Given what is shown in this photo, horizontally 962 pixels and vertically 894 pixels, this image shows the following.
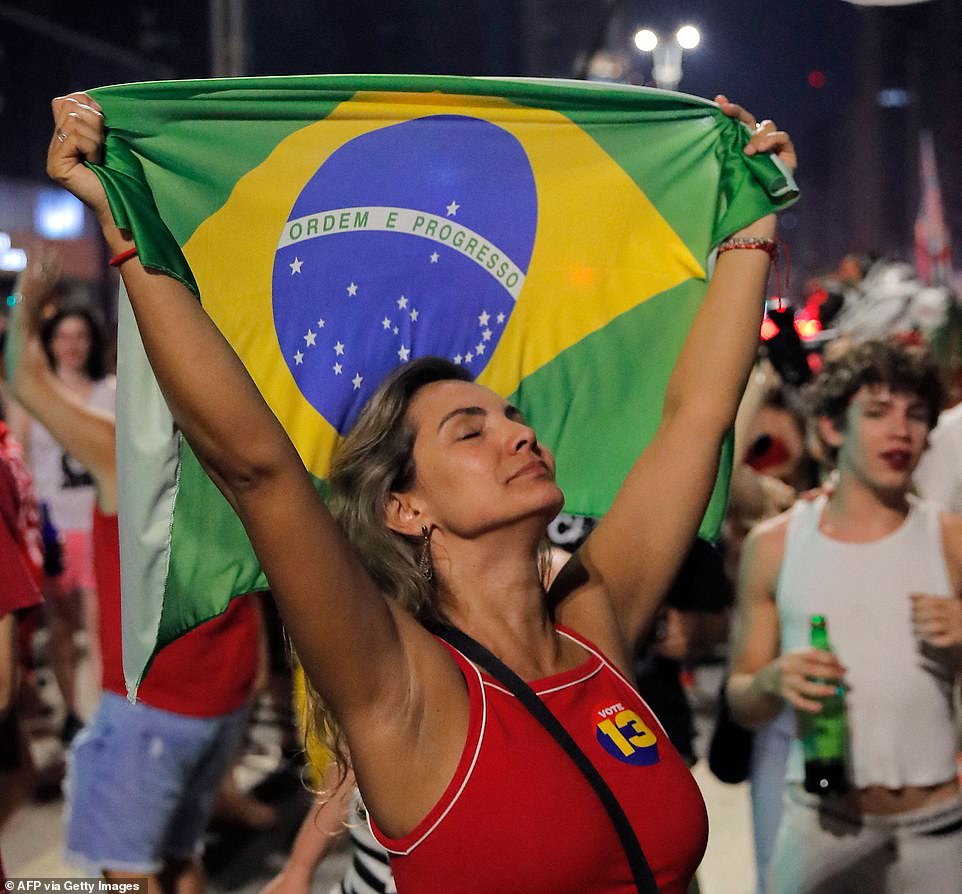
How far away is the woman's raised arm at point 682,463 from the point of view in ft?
8.38

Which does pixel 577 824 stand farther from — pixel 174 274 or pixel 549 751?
pixel 174 274

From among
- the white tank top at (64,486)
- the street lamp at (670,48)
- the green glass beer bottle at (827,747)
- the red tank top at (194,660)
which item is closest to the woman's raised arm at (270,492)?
the green glass beer bottle at (827,747)

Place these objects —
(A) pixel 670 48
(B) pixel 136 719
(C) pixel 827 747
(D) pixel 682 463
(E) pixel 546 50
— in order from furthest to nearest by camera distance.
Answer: (E) pixel 546 50, (A) pixel 670 48, (B) pixel 136 719, (C) pixel 827 747, (D) pixel 682 463

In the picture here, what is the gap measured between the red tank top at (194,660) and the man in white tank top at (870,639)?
5.45 feet

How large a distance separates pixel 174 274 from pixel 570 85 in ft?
4.30

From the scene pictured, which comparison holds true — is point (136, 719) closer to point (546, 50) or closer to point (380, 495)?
point (380, 495)

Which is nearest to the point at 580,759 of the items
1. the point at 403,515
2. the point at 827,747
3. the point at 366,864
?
the point at 403,515

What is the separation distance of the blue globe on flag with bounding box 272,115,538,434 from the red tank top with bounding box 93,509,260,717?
1498 mm

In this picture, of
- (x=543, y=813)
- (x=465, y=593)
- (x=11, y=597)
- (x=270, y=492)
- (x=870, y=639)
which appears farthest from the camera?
(x=870, y=639)

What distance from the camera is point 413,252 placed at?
278 centimetres

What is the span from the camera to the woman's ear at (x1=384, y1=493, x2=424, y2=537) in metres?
2.37

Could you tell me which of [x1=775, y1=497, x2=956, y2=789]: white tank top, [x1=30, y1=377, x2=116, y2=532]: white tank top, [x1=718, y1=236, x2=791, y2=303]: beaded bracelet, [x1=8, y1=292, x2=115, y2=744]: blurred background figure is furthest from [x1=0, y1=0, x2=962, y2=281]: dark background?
[x1=30, y1=377, x2=116, y2=532]: white tank top

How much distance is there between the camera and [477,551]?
232cm

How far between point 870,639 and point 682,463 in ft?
3.64
